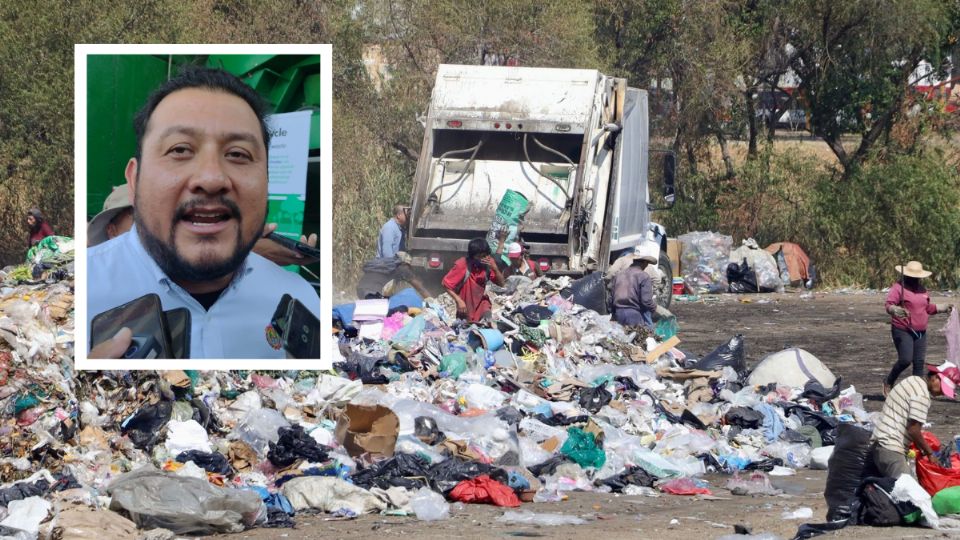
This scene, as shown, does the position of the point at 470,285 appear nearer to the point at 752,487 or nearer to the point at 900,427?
the point at 752,487

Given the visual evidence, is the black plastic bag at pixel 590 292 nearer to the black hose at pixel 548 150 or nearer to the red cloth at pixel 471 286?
the black hose at pixel 548 150

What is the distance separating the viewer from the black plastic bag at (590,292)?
1498 cm

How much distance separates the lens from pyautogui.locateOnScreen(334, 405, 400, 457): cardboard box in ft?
28.5

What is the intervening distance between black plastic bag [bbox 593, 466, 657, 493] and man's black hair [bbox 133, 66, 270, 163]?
407 cm

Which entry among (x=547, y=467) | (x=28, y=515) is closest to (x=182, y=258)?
(x=28, y=515)

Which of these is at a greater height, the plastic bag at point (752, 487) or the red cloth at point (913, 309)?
the red cloth at point (913, 309)

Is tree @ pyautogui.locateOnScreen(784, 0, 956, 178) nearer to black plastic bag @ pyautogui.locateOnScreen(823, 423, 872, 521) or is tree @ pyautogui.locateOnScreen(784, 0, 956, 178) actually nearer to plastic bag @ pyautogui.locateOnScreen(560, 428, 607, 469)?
plastic bag @ pyautogui.locateOnScreen(560, 428, 607, 469)

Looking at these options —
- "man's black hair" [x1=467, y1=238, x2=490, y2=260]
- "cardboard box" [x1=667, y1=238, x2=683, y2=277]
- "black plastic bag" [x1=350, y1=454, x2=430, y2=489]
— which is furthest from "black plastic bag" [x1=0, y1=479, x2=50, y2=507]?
"cardboard box" [x1=667, y1=238, x2=683, y2=277]

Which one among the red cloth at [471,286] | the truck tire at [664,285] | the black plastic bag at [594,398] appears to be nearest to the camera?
the black plastic bag at [594,398]

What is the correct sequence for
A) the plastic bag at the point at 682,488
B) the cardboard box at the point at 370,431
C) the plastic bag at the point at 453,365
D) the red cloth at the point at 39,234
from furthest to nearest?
the red cloth at the point at 39,234, the plastic bag at the point at 453,365, the plastic bag at the point at 682,488, the cardboard box at the point at 370,431

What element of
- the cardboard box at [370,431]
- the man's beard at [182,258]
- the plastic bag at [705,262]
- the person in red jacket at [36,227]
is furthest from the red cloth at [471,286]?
the plastic bag at [705,262]

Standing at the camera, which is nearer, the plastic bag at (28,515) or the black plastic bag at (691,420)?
the plastic bag at (28,515)

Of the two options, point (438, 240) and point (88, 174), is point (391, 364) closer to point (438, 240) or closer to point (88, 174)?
point (438, 240)

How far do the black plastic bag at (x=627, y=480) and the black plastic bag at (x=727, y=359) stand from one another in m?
3.60
